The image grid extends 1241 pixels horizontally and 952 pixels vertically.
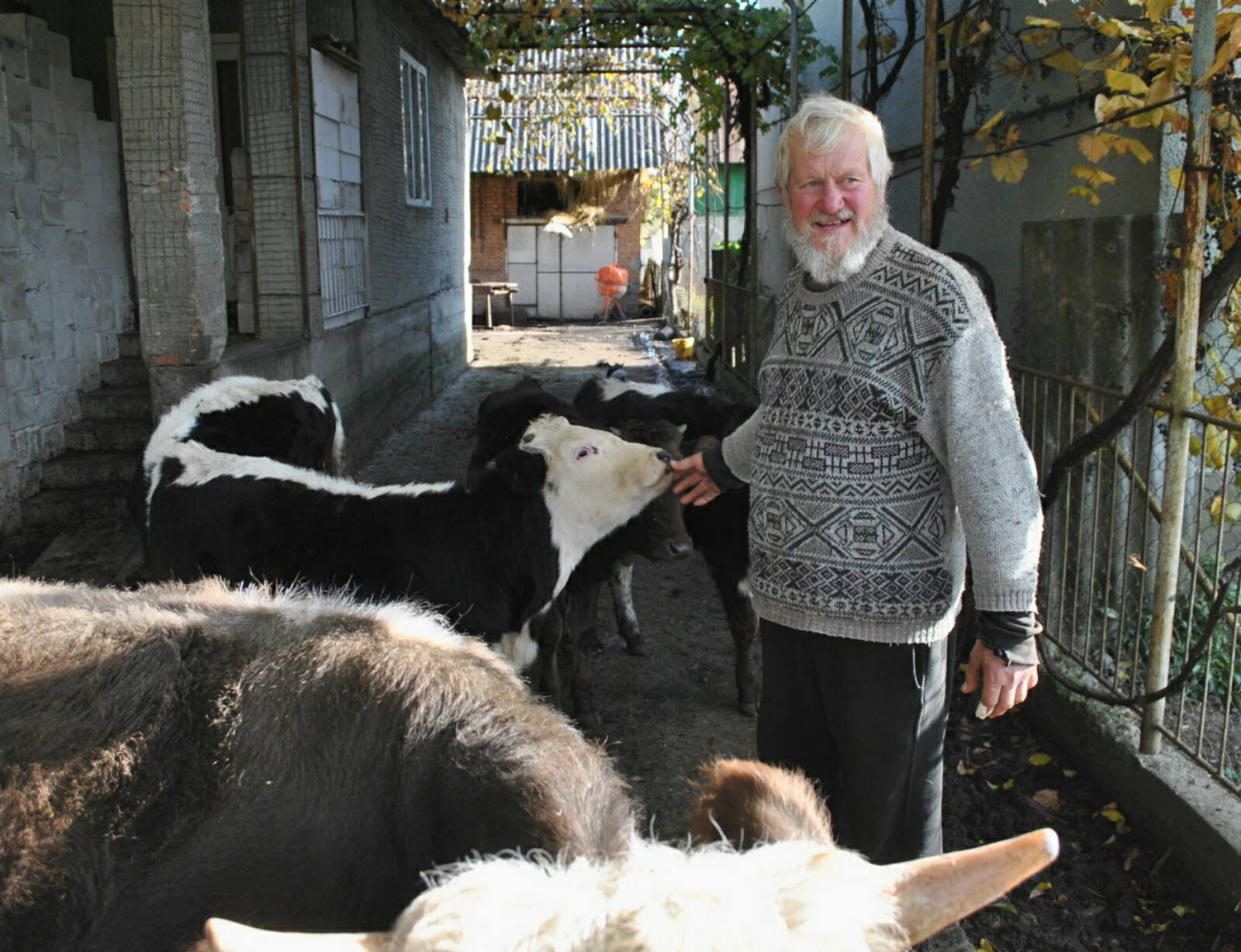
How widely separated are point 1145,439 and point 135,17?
5.07 meters

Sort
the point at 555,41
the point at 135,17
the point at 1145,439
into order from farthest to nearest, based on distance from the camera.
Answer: the point at 555,41, the point at 135,17, the point at 1145,439

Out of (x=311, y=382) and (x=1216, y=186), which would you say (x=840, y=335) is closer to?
(x=1216, y=186)

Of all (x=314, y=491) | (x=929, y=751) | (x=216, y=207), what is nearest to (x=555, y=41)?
(x=216, y=207)

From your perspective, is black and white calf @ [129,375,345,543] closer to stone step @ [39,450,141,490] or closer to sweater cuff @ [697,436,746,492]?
stone step @ [39,450,141,490]

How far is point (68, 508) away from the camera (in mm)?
6242

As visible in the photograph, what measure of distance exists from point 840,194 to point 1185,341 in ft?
5.09

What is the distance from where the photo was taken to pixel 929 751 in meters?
2.56

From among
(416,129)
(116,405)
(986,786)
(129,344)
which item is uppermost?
(416,129)

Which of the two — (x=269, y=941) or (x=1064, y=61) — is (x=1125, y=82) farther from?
(x=269, y=941)

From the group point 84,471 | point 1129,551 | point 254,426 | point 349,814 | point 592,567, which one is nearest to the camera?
point 349,814

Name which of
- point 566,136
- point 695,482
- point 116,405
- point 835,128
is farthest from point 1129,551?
point 566,136

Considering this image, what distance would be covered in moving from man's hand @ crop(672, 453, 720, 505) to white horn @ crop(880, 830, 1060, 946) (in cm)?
175

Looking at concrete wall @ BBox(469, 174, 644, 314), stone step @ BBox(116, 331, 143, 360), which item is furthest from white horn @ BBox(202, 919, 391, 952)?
concrete wall @ BBox(469, 174, 644, 314)

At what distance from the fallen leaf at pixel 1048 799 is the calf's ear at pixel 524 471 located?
7.08 ft
